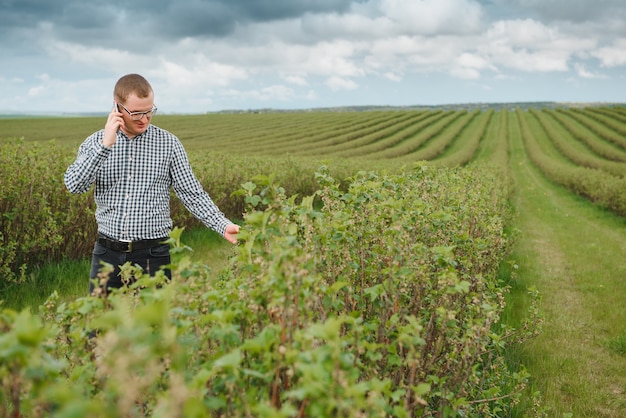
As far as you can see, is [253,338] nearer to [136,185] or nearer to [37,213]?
[136,185]

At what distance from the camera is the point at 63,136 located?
147ft

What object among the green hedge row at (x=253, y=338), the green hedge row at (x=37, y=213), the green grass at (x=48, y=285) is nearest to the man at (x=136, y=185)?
the green hedge row at (x=253, y=338)

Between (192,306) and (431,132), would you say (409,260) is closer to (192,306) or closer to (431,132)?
(192,306)

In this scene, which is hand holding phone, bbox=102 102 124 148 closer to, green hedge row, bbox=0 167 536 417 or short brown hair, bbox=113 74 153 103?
short brown hair, bbox=113 74 153 103

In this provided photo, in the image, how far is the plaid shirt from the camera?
11.7ft

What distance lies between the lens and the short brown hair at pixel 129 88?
327cm

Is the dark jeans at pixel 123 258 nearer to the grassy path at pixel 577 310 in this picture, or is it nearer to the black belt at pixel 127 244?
the black belt at pixel 127 244

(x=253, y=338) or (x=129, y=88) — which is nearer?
(x=253, y=338)

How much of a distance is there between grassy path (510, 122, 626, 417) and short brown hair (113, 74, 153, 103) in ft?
13.9

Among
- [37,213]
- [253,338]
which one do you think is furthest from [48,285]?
[253,338]

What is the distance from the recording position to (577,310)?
23.2 feet

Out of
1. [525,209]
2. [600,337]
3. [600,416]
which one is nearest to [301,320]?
[600,416]

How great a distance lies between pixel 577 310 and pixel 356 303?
5.62 m

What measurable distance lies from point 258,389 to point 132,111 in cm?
239
